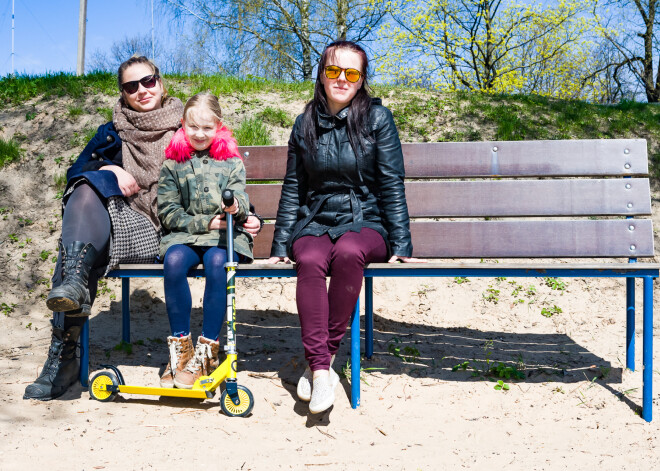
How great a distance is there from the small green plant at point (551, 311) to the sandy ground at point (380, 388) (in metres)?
0.04

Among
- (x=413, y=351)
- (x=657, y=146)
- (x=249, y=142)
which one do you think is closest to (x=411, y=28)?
(x=657, y=146)

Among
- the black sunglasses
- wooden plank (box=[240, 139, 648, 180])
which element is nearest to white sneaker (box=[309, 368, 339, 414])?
wooden plank (box=[240, 139, 648, 180])

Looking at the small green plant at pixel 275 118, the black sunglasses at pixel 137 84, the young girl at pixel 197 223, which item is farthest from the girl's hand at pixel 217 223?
the small green plant at pixel 275 118

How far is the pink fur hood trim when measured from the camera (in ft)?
10.7

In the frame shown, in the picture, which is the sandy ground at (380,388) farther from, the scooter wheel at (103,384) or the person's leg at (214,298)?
the person's leg at (214,298)

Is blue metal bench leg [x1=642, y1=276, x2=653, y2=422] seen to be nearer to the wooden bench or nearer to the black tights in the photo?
the wooden bench

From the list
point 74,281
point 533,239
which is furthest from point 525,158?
point 74,281

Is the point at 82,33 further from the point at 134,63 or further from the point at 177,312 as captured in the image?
the point at 177,312

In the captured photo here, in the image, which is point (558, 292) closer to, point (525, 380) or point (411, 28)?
point (525, 380)

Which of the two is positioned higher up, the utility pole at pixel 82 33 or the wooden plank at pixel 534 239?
the utility pole at pixel 82 33

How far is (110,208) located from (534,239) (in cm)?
244

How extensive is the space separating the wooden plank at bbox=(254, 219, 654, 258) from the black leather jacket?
2.04 ft

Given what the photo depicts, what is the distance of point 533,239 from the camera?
3.66 meters

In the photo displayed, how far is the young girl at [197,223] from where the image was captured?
2.94 metres
